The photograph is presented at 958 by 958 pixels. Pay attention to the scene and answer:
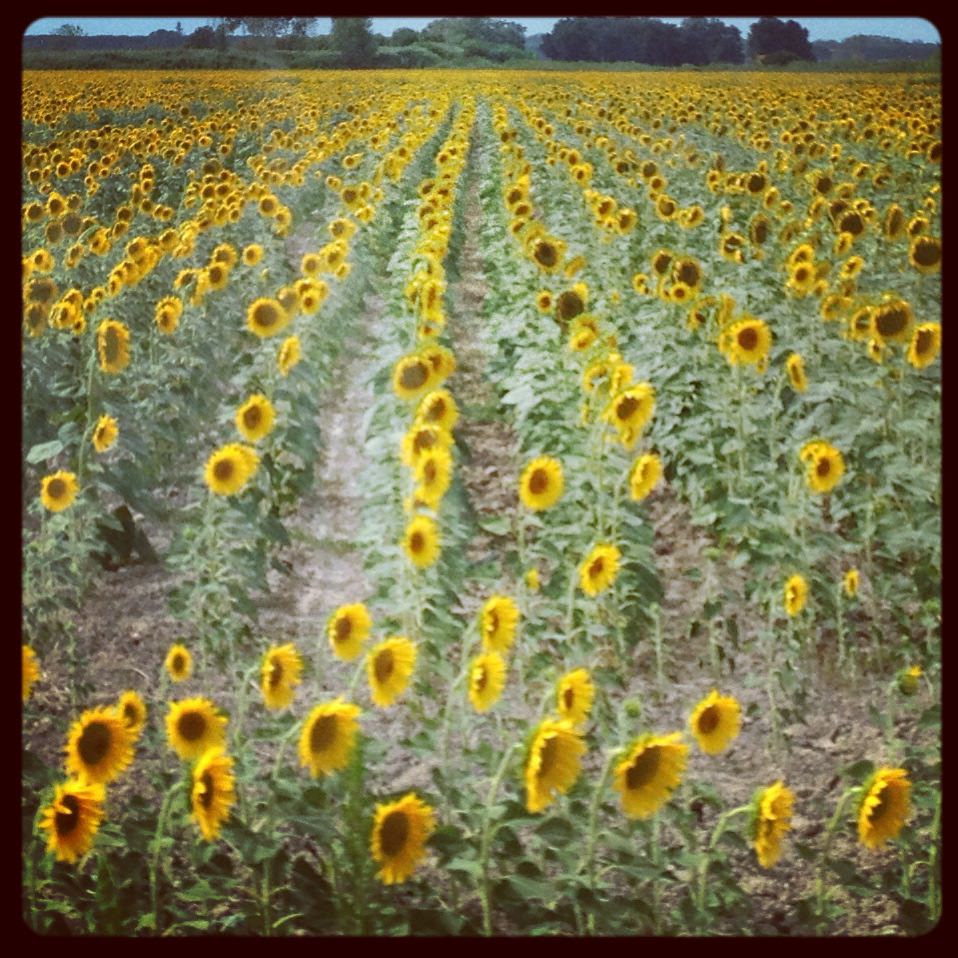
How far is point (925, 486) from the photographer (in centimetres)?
232

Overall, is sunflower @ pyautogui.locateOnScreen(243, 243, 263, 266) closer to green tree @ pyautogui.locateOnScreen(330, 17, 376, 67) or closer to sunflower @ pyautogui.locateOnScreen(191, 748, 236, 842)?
green tree @ pyautogui.locateOnScreen(330, 17, 376, 67)

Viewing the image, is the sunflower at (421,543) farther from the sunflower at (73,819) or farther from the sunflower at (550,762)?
the sunflower at (73,819)

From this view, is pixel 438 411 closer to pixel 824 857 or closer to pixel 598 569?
pixel 598 569

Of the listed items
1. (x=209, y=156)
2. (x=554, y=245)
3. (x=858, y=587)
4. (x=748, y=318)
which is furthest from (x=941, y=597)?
(x=209, y=156)

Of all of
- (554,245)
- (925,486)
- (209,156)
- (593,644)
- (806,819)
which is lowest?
(806,819)

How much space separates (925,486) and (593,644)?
0.77m

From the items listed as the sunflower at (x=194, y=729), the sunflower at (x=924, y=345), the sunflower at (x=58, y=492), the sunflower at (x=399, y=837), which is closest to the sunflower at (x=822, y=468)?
the sunflower at (x=924, y=345)

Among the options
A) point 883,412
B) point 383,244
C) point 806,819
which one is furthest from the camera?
point 383,244

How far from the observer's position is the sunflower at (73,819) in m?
2.22

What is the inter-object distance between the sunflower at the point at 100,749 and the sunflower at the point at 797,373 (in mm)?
1573

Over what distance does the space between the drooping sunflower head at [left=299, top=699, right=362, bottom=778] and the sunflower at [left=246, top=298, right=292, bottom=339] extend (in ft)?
2.85

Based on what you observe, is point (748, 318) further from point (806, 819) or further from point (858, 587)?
point (806, 819)

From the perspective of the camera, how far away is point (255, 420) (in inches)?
95.2

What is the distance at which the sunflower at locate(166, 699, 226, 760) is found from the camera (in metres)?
2.23
